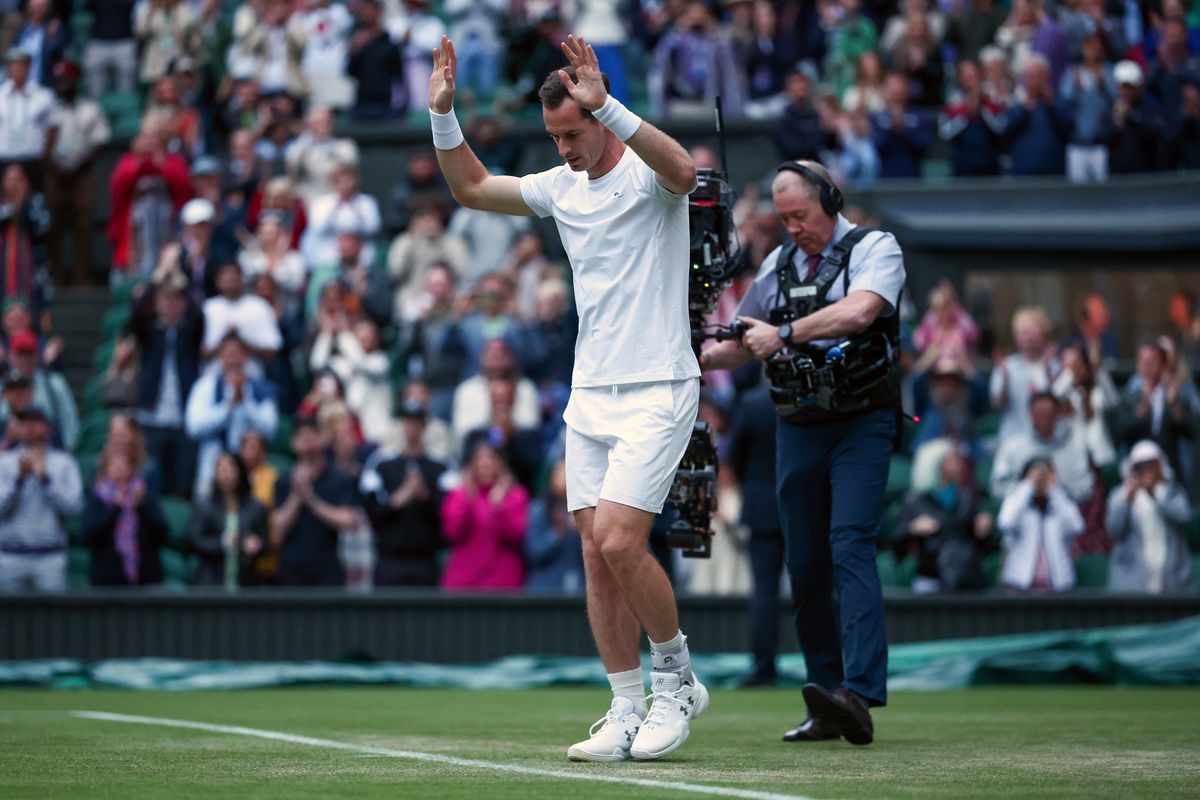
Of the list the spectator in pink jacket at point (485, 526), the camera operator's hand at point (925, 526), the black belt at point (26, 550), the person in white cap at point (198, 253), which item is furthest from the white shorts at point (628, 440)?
the person in white cap at point (198, 253)

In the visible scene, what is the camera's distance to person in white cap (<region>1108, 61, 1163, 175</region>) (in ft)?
63.5

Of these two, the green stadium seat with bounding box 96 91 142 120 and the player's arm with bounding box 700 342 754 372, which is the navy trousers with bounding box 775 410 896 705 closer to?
the player's arm with bounding box 700 342 754 372

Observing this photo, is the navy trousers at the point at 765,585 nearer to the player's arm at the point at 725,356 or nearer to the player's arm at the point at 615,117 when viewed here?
the player's arm at the point at 725,356

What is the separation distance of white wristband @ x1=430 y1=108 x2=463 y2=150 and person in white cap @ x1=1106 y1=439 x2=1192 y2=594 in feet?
29.3

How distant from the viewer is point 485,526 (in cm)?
1557

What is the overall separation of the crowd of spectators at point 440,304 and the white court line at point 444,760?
4.66 m

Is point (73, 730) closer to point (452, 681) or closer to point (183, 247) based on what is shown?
point (452, 681)

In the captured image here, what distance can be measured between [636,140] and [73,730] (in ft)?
13.2

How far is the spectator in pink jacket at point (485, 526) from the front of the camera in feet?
51.0

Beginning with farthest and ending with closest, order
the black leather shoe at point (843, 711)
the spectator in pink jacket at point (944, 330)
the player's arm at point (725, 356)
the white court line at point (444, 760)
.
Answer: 1. the spectator in pink jacket at point (944, 330)
2. the player's arm at point (725, 356)
3. the black leather shoe at point (843, 711)
4. the white court line at point (444, 760)

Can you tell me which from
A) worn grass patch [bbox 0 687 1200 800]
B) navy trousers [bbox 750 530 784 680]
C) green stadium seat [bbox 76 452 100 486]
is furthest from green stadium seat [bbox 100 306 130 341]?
navy trousers [bbox 750 530 784 680]

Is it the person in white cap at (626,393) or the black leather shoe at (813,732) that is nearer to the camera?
the person in white cap at (626,393)

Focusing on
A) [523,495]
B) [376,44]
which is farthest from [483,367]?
[376,44]

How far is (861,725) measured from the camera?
802cm
